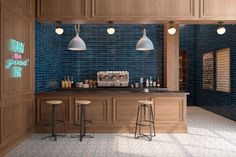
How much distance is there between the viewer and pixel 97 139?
5469mm

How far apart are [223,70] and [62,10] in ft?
18.1

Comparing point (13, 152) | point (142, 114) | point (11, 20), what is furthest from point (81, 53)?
point (13, 152)

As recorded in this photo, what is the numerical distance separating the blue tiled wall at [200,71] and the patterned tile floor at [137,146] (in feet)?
6.22

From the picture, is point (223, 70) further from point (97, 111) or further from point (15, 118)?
point (15, 118)

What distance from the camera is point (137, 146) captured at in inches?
195

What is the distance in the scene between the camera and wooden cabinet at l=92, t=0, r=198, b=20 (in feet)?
19.1

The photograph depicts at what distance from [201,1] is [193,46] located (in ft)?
17.3

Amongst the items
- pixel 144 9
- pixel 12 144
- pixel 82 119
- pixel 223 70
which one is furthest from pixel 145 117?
pixel 223 70

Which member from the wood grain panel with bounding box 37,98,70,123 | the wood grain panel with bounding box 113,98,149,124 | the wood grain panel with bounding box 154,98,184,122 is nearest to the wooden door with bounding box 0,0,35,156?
the wood grain panel with bounding box 37,98,70,123

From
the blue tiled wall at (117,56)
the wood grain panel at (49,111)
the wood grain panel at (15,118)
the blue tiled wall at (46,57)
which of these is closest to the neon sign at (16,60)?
the wood grain panel at (15,118)

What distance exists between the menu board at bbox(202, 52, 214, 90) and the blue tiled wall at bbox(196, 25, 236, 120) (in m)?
0.19

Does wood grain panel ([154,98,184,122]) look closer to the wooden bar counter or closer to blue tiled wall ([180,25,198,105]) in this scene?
the wooden bar counter

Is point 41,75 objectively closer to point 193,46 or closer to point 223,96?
point 223,96

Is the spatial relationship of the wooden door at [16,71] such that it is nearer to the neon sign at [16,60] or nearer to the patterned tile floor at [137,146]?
the neon sign at [16,60]
